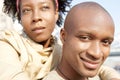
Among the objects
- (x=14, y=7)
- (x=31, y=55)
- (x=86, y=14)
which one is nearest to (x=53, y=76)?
(x=31, y=55)

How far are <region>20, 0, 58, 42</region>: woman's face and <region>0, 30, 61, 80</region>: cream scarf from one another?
0.04 m

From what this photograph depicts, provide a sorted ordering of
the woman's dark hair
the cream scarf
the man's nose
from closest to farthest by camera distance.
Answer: the man's nose < the cream scarf < the woman's dark hair

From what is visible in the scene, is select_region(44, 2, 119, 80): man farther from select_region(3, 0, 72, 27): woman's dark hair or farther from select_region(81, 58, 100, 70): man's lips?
select_region(3, 0, 72, 27): woman's dark hair

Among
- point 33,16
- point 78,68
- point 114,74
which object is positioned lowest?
point 114,74

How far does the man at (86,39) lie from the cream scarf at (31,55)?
0.27 ft

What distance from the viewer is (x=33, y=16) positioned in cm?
123

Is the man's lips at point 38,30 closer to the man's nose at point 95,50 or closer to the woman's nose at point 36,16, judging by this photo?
the woman's nose at point 36,16

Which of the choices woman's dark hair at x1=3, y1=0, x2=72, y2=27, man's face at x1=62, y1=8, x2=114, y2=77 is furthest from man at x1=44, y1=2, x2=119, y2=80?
woman's dark hair at x1=3, y1=0, x2=72, y2=27

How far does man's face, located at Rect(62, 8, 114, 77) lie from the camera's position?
39.7 inches

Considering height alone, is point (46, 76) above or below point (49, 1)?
below

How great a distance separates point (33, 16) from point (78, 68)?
0.33 metres

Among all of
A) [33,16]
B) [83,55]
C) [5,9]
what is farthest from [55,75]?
[5,9]

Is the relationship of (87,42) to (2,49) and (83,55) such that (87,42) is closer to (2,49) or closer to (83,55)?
(83,55)

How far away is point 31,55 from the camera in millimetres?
1184
